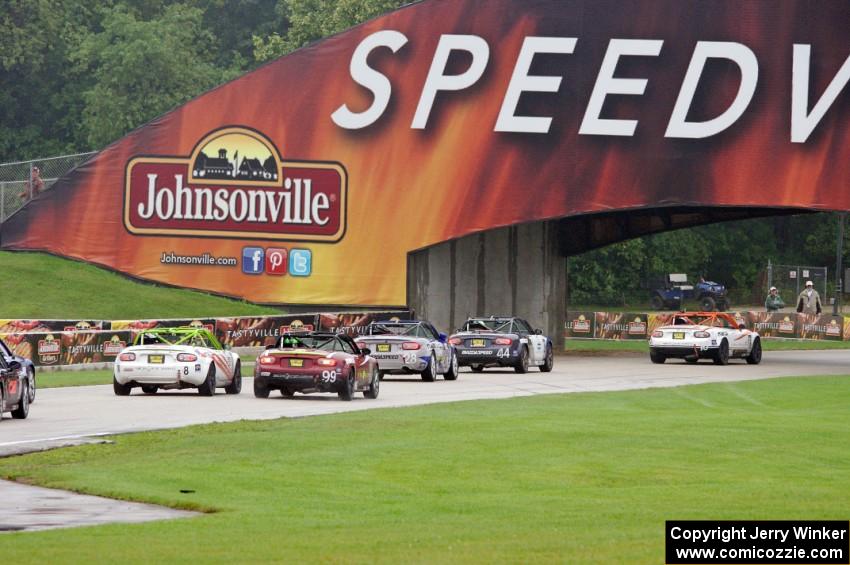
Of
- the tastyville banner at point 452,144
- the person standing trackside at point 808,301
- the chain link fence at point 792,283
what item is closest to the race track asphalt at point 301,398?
the tastyville banner at point 452,144

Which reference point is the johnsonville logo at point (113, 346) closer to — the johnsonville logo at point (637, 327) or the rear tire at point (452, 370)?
the rear tire at point (452, 370)

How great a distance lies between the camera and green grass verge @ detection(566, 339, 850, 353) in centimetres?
5653

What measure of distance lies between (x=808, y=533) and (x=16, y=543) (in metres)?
5.70

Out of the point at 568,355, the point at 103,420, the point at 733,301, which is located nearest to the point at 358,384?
the point at 103,420

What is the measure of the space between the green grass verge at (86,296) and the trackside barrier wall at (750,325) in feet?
53.6

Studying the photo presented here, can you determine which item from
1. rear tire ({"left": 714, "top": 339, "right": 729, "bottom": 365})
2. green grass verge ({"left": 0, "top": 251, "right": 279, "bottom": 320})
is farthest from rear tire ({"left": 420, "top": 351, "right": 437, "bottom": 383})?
green grass verge ({"left": 0, "top": 251, "right": 279, "bottom": 320})

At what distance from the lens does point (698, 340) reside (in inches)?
1732

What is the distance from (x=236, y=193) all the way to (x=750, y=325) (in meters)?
22.0

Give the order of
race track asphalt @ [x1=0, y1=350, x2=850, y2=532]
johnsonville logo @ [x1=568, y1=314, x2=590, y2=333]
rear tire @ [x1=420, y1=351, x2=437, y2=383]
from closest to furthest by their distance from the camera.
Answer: race track asphalt @ [x1=0, y1=350, x2=850, y2=532] → rear tire @ [x1=420, y1=351, x2=437, y2=383] → johnsonville logo @ [x1=568, y1=314, x2=590, y2=333]

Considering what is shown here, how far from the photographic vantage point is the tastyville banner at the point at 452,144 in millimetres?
49625

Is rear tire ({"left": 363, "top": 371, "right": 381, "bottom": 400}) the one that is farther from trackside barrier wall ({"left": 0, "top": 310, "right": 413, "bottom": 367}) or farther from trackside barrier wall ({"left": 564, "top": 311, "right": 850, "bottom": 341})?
trackside barrier wall ({"left": 564, "top": 311, "right": 850, "bottom": 341})

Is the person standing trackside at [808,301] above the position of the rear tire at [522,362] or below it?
above

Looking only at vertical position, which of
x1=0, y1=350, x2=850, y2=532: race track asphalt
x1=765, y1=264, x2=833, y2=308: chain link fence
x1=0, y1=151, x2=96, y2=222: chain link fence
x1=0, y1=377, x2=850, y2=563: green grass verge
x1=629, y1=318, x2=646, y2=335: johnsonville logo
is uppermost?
x1=0, y1=151, x2=96, y2=222: chain link fence

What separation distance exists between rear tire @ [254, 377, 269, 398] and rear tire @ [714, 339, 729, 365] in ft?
60.0
